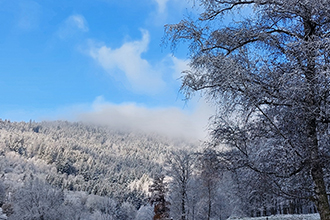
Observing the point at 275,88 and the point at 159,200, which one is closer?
the point at 275,88

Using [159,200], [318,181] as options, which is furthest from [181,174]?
[318,181]

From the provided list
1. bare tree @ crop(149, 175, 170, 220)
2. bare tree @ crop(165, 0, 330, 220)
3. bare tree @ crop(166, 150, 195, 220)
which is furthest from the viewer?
bare tree @ crop(149, 175, 170, 220)

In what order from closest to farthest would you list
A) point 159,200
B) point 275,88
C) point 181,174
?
point 275,88 → point 181,174 → point 159,200

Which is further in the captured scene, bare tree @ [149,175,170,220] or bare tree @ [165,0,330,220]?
bare tree @ [149,175,170,220]

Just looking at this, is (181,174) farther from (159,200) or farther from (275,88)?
(275,88)

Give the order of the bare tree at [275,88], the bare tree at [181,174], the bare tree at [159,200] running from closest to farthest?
the bare tree at [275,88]
the bare tree at [181,174]
the bare tree at [159,200]

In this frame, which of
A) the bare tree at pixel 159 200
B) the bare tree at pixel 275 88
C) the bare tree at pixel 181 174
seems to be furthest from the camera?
the bare tree at pixel 159 200

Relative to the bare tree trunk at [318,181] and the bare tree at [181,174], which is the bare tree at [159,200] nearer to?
the bare tree at [181,174]

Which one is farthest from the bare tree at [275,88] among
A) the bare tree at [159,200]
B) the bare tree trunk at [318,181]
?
the bare tree at [159,200]

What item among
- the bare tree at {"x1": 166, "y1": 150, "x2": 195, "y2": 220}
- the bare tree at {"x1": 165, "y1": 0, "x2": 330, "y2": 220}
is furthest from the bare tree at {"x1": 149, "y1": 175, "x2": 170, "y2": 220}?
the bare tree at {"x1": 165, "y1": 0, "x2": 330, "y2": 220}

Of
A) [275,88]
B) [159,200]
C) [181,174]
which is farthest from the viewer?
[159,200]

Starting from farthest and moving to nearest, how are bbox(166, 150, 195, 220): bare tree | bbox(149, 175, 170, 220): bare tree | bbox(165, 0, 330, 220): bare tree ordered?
bbox(149, 175, 170, 220): bare tree < bbox(166, 150, 195, 220): bare tree < bbox(165, 0, 330, 220): bare tree

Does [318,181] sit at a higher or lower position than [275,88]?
lower

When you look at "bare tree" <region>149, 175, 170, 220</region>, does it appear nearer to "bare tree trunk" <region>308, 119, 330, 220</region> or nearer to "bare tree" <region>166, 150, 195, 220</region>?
"bare tree" <region>166, 150, 195, 220</region>
